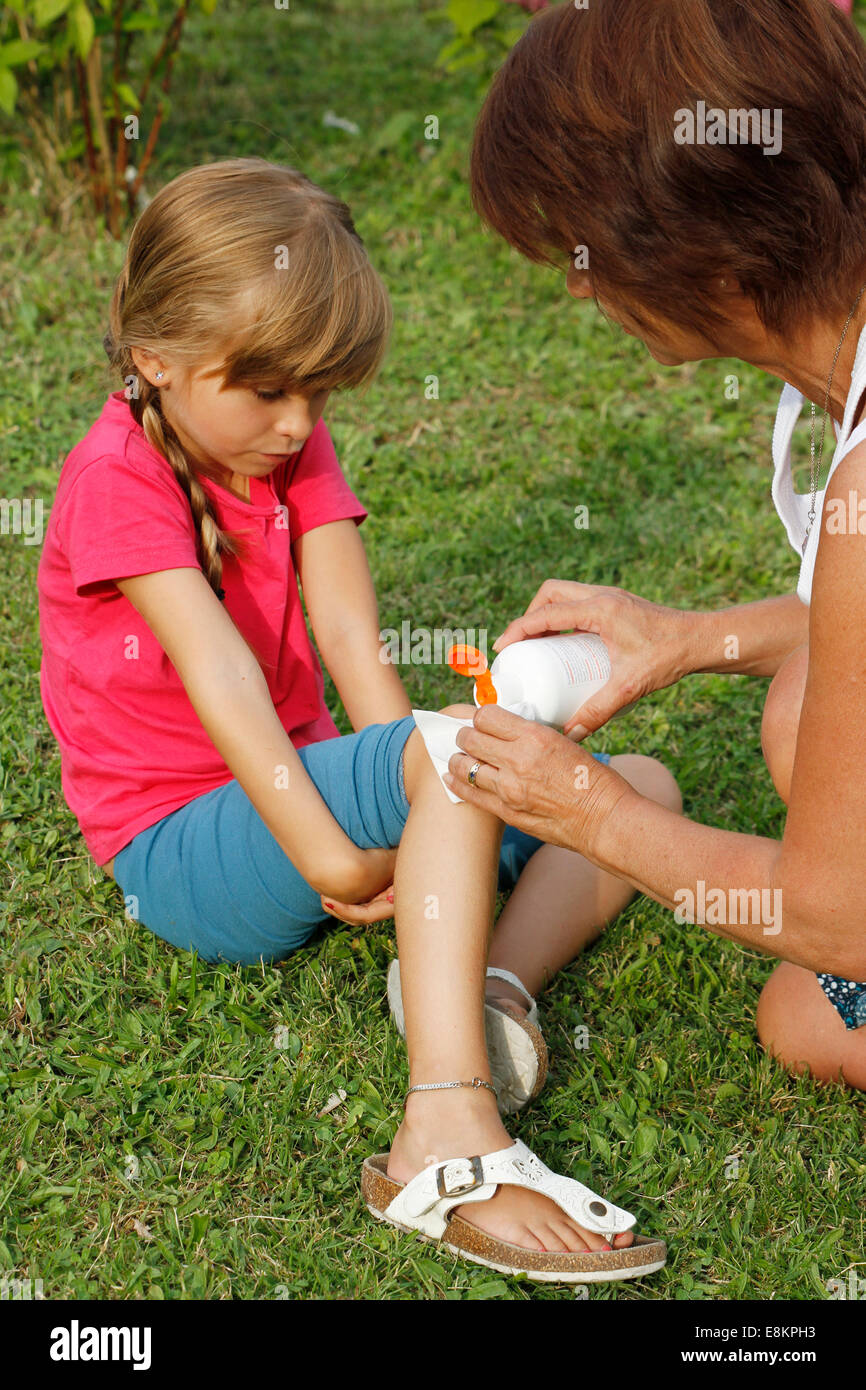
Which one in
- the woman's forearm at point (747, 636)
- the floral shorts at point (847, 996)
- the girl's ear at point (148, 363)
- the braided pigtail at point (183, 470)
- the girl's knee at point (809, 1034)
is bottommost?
the girl's knee at point (809, 1034)

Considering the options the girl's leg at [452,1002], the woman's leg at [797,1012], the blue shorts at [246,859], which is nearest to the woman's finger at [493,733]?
the girl's leg at [452,1002]

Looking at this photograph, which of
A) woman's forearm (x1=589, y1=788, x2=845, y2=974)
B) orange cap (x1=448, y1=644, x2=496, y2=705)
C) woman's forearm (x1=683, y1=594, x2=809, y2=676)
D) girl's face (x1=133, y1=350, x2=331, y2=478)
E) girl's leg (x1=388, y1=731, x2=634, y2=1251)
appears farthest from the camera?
woman's forearm (x1=683, y1=594, x2=809, y2=676)

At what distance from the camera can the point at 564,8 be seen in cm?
165

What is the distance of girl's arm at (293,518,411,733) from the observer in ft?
7.88

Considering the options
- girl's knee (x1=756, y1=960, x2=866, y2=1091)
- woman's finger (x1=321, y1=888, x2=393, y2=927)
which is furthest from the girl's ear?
girl's knee (x1=756, y1=960, x2=866, y2=1091)

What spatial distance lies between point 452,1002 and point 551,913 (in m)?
0.51

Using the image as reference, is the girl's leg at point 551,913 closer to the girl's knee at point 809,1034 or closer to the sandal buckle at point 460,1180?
the girl's knee at point 809,1034

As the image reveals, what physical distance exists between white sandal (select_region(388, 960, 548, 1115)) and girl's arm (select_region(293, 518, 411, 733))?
0.65 m

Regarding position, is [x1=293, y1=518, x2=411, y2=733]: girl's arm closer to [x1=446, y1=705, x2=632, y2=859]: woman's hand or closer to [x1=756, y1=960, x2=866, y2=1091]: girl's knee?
[x1=446, y1=705, x2=632, y2=859]: woman's hand

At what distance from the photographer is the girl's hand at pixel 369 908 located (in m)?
2.04

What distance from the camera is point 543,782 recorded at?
5.63 feet
